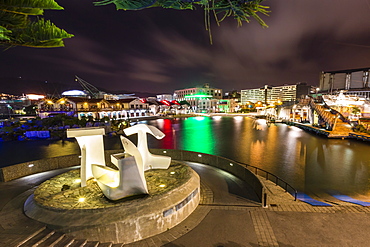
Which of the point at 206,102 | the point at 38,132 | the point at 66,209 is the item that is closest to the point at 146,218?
the point at 66,209

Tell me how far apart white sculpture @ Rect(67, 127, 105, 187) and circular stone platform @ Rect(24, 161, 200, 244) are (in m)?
0.81

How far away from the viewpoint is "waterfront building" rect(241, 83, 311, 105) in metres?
138

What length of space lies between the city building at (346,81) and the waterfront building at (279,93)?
50096mm

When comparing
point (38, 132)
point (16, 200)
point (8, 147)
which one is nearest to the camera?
point (16, 200)

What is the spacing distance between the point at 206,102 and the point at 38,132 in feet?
263

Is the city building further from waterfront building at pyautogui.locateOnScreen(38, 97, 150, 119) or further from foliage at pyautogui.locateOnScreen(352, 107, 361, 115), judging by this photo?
waterfront building at pyautogui.locateOnScreen(38, 97, 150, 119)

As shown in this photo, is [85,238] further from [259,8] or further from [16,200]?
[259,8]

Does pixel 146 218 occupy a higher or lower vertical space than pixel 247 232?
higher

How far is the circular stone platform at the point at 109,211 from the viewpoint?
5504 mm

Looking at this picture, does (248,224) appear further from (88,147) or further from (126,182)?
(88,147)

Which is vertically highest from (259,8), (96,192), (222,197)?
(259,8)

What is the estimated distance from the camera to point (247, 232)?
598 cm

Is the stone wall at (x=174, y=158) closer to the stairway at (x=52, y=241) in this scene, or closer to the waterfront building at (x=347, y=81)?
the stairway at (x=52, y=241)

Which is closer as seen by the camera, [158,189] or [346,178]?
[158,189]
